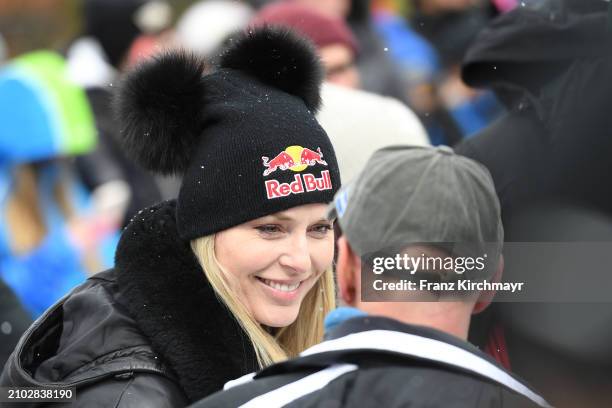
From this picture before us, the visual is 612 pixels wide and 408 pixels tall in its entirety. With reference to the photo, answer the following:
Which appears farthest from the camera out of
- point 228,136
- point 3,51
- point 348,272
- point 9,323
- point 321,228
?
point 3,51

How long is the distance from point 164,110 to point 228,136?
20 cm

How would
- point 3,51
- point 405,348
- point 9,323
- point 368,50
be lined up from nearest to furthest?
1. point 405,348
2. point 9,323
3. point 3,51
4. point 368,50

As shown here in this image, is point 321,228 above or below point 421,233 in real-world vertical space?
below

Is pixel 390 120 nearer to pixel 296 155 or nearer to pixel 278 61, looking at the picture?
pixel 278 61

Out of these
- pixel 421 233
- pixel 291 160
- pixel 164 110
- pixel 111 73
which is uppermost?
pixel 111 73

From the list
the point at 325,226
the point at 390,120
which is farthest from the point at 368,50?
the point at 325,226

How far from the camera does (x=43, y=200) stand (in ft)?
18.8

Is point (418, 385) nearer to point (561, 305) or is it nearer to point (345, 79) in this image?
point (561, 305)

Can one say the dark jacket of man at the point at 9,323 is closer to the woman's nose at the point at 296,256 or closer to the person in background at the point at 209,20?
the woman's nose at the point at 296,256

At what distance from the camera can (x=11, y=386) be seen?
3291 millimetres

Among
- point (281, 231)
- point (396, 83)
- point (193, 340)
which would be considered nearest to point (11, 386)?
point (193, 340)

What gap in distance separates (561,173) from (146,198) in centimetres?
325

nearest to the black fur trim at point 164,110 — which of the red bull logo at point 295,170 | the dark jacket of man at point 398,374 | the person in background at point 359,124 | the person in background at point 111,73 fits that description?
the red bull logo at point 295,170

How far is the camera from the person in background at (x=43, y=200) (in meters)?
5.62
